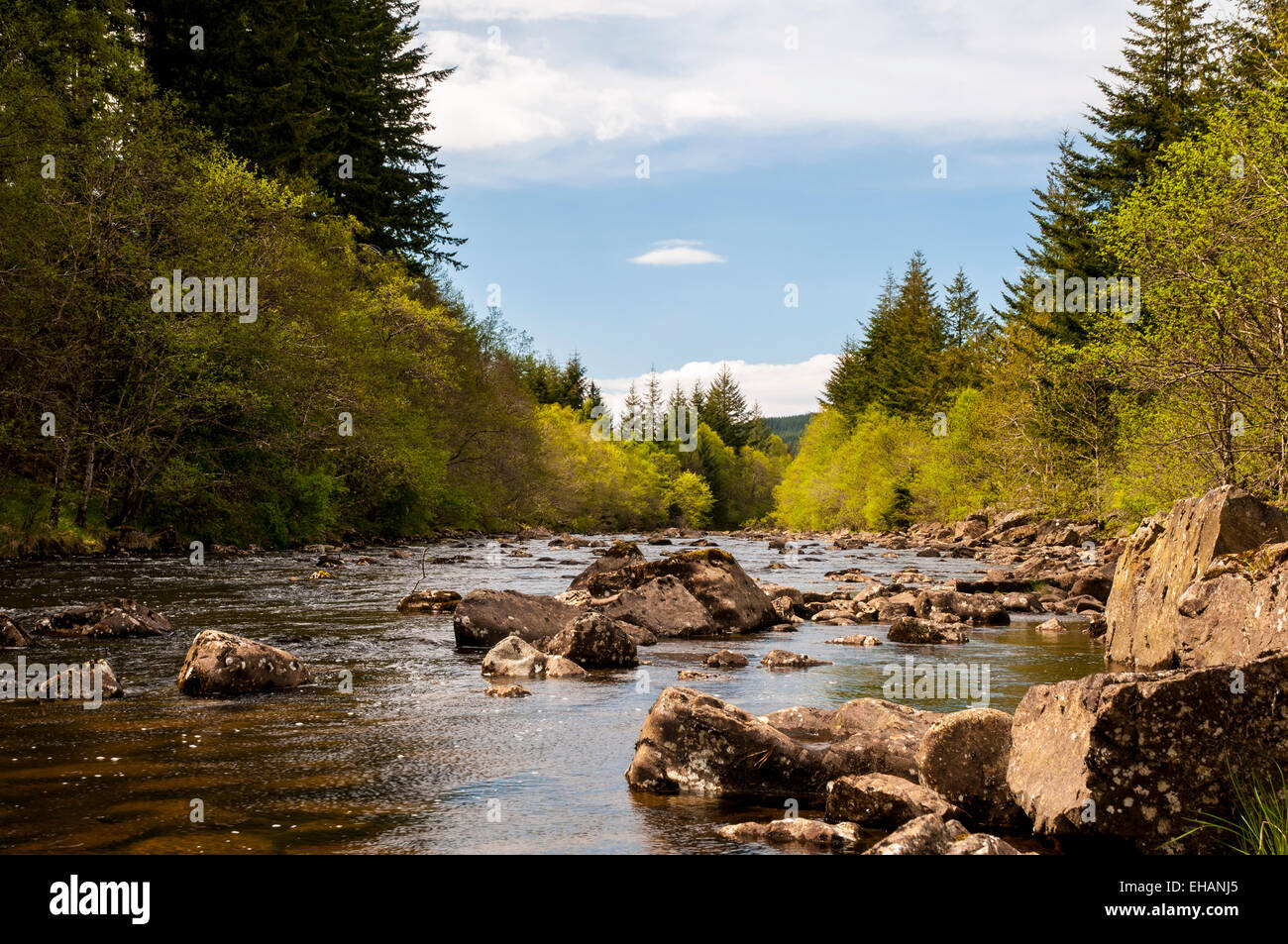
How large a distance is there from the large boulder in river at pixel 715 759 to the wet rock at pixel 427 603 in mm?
11897

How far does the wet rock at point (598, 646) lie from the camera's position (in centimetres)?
1302

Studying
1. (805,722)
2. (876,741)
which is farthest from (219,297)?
(876,741)

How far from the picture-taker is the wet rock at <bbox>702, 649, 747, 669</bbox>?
13.1m

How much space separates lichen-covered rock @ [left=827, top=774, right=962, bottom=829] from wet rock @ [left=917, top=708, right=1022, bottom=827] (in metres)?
0.24

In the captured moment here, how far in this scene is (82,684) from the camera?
10367mm

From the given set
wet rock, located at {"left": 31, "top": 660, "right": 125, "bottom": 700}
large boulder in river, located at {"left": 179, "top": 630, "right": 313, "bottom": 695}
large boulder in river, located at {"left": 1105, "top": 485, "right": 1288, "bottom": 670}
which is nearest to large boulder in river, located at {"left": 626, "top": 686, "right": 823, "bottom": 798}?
large boulder in river, located at {"left": 1105, "top": 485, "right": 1288, "bottom": 670}

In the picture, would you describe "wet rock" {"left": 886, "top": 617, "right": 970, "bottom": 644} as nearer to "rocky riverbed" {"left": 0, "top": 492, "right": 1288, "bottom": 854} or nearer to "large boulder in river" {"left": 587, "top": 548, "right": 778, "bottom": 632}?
"rocky riverbed" {"left": 0, "top": 492, "right": 1288, "bottom": 854}

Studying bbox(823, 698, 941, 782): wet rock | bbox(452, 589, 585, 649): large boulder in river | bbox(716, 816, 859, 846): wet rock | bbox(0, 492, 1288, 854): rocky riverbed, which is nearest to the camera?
bbox(0, 492, 1288, 854): rocky riverbed

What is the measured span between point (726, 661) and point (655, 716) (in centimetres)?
571

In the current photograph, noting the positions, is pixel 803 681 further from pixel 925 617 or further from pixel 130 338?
pixel 130 338

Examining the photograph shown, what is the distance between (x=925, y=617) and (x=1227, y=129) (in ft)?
48.0

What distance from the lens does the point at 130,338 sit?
29344 mm

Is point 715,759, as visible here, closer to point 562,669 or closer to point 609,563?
point 562,669
